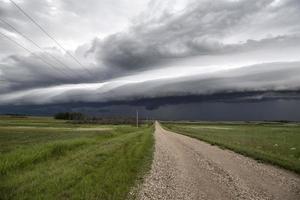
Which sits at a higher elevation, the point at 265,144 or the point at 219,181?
the point at 219,181

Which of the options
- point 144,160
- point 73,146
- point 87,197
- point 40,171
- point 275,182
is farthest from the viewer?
point 73,146

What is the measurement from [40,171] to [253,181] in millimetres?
11011

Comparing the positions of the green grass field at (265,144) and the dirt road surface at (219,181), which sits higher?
the dirt road surface at (219,181)

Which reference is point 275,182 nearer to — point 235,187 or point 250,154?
point 235,187

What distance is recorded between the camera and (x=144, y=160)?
Result: 21.2 meters

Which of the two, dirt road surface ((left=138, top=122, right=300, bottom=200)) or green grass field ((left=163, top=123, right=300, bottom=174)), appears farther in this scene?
green grass field ((left=163, top=123, right=300, bottom=174))

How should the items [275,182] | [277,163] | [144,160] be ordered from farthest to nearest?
[144,160] < [277,163] < [275,182]

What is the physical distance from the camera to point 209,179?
48.5 feet

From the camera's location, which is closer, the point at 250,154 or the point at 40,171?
the point at 40,171

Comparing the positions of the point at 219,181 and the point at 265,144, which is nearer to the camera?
the point at 219,181

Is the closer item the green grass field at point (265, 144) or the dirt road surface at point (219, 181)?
the dirt road surface at point (219, 181)

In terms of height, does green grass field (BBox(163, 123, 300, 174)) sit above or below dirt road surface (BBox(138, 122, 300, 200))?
below

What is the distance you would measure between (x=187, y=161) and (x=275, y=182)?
7929 millimetres

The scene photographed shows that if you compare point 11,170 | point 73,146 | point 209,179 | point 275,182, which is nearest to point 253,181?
point 275,182
